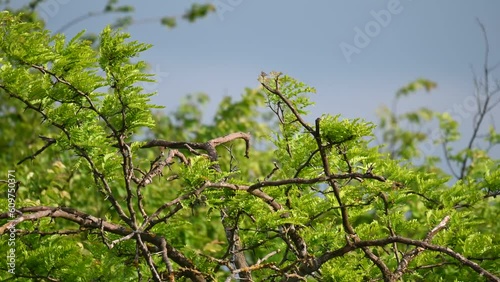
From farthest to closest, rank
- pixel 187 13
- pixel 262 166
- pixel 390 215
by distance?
1. pixel 187 13
2. pixel 262 166
3. pixel 390 215

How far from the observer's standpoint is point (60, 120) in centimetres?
317

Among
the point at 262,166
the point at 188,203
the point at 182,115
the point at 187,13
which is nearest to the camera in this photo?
the point at 188,203

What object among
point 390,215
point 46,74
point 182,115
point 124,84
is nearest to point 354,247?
point 390,215

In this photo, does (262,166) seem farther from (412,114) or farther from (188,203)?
(188,203)

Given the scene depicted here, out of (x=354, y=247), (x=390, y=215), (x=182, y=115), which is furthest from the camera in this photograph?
(x=182, y=115)

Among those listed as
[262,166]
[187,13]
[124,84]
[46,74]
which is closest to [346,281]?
[124,84]

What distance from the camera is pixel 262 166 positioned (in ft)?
34.6

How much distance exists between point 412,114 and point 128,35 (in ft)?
36.2

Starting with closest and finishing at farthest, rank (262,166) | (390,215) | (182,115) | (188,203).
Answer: (188,203) < (390,215) < (262,166) < (182,115)

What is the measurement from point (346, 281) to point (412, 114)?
10.6 meters

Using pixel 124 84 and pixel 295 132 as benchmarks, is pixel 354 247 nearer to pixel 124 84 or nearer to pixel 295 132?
pixel 295 132

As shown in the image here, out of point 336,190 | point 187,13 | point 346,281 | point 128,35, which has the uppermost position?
point 187,13

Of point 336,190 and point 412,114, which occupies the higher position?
point 412,114

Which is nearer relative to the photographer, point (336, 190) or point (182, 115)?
point (336, 190)
